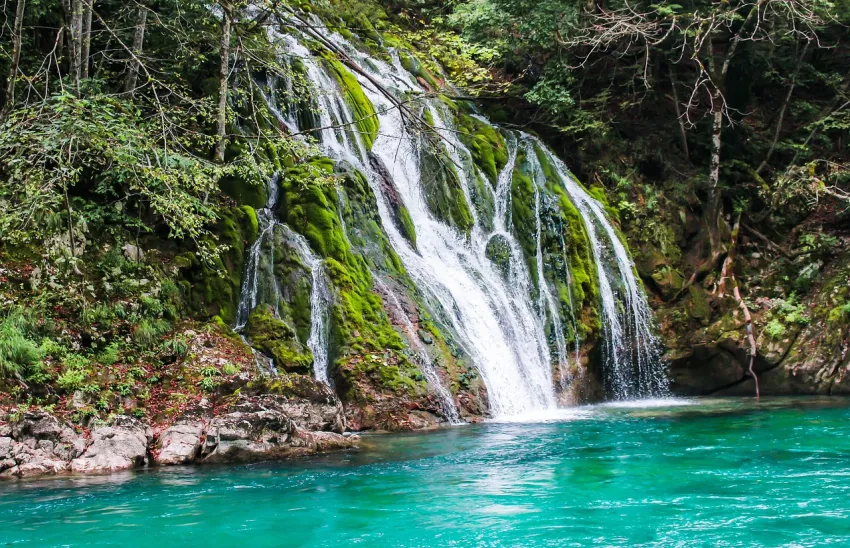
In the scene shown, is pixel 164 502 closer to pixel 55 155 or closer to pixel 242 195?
pixel 55 155

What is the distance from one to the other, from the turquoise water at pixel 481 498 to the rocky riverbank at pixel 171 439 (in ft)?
1.24

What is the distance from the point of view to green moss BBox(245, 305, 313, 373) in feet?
32.9

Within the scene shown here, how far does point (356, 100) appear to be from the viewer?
49.6ft

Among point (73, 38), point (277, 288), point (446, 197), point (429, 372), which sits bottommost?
point (429, 372)

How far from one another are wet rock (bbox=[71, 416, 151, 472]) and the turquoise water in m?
0.34

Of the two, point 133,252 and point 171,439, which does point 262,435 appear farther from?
point 133,252

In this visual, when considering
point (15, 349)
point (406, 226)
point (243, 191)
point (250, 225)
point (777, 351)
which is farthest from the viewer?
point (777, 351)

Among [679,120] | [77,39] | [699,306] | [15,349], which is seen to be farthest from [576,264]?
[15,349]

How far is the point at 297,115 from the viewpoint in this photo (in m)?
14.0

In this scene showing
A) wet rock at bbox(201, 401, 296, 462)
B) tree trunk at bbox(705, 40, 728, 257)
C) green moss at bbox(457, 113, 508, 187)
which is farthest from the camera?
tree trunk at bbox(705, 40, 728, 257)

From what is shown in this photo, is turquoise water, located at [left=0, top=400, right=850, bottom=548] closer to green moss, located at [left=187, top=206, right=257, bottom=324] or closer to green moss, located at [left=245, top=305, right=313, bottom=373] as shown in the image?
green moss, located at [left=245, top=305, right=313, bottom=373]

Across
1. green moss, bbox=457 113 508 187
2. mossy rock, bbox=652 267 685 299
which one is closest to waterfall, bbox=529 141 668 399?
mossy rock, bbox=652 267 685 299

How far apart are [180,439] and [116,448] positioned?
63 cm

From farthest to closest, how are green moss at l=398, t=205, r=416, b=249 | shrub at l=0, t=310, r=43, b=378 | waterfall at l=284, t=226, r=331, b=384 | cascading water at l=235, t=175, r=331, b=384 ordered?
green moss at l=398, t=205, r=416, b=249 < cascading water at l=235, t=175, r=331, b=384 < waterfall at l=284, t=226, r=331, b=384 < shrub at l=0, t=310, r=43, b=378
